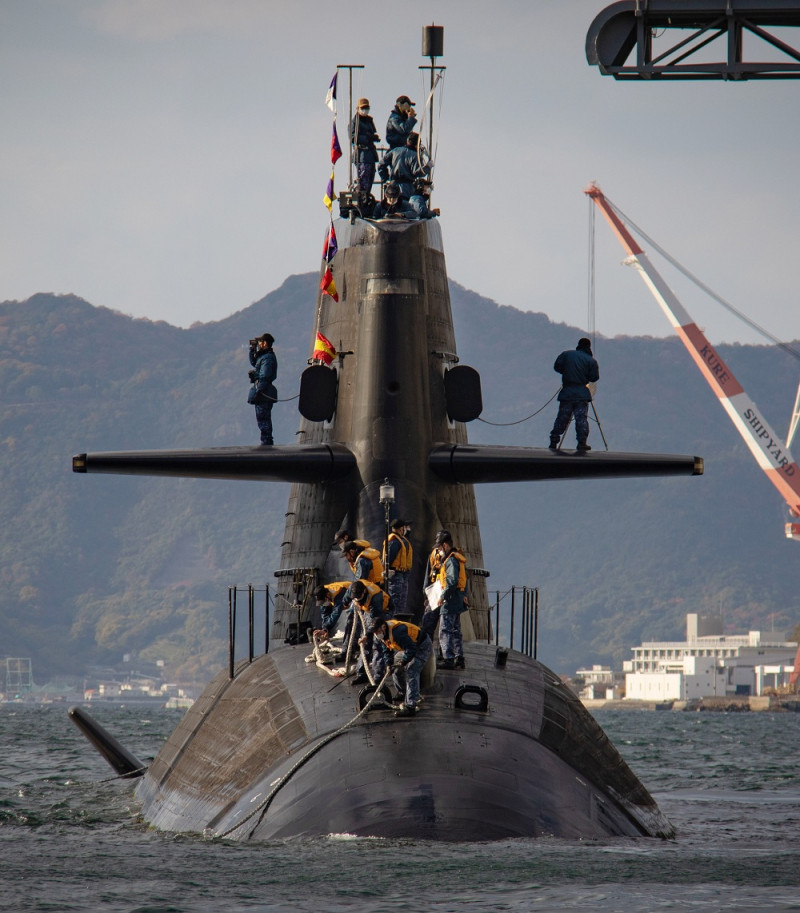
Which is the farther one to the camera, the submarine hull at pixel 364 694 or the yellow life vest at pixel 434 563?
the yellow life vest at pixel 434 563

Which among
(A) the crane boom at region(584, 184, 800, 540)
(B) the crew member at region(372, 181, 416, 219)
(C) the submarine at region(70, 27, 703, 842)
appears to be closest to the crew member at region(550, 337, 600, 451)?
(C) the submarine at region(70, 27, 703, 842)

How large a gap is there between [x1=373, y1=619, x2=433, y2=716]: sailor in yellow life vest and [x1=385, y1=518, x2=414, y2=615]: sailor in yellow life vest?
6.03 ft

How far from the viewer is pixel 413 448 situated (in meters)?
18.2

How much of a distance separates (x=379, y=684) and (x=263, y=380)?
17.4 feet

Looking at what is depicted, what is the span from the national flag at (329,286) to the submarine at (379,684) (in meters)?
0.10

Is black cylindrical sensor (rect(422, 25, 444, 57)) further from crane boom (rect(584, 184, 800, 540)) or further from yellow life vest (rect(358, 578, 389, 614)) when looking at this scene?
crane boom (rect(584, 184, 800, 540))

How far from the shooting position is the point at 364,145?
70.3 feet

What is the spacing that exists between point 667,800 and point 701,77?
13377 mm

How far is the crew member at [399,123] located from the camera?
70.1 feet

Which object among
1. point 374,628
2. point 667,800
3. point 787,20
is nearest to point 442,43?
point 787,20

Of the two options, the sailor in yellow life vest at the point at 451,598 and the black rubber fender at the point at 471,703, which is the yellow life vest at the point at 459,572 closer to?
the sailor in yellow life vest at the point at 451,598

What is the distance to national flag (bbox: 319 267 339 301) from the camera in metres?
19.9


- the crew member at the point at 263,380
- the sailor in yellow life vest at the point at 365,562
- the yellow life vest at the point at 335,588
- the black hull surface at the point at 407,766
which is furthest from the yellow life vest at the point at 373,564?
the crew member at the point at 263,380

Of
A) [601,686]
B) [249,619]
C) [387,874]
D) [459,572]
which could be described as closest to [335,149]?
[249,619]
